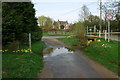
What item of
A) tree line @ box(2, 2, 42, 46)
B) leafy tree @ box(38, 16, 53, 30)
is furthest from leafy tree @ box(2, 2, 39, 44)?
leafy tree @ box(38, 16, 53, 30)

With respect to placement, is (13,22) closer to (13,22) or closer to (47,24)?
(13,22)

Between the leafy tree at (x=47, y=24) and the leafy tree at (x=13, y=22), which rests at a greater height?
the leafy tree at (x=47, y=24)

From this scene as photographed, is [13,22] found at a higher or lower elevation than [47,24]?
lower

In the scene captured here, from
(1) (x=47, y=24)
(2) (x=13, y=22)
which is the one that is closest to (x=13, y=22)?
(2) (x=13, y=22)

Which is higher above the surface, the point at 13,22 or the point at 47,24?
the point at 47,24

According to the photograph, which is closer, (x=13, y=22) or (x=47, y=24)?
(x=13, y=22)

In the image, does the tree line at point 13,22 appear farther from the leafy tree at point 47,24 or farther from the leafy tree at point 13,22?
the leafy tree at point 47,24

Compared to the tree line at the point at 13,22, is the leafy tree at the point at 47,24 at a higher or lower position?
higher

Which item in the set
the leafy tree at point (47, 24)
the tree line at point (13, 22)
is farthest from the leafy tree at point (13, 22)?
the leafy tree at point (47, 24)

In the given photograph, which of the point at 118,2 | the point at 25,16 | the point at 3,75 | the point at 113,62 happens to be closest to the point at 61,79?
the point at 3,75

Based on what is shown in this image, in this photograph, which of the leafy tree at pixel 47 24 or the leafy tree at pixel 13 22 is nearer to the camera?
the leafy tree at pixel 13 22

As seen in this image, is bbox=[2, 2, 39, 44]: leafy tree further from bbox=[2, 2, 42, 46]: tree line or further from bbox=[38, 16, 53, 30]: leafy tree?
bbox=[38, 16, 53, 30]: leafy tree

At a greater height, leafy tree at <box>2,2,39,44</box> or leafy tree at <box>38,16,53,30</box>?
leafy tree at <box>38,16,53,30</box>

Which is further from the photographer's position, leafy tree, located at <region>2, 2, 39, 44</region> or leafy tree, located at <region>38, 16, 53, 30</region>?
leafy tree, located at <region>38, 16, 53, 30</region>
